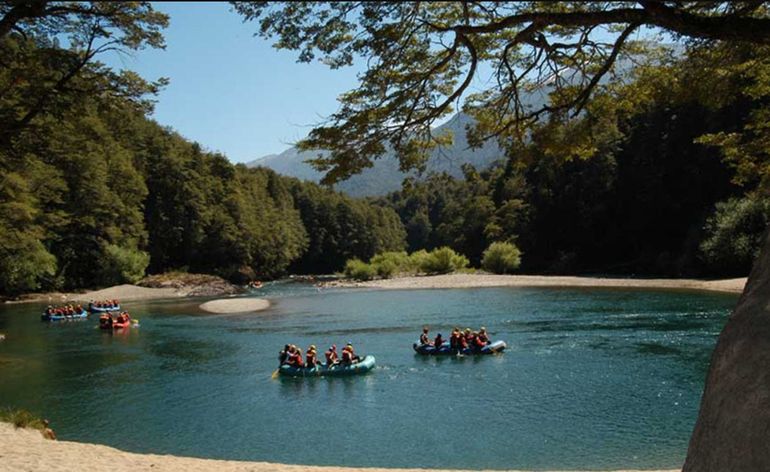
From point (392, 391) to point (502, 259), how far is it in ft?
183

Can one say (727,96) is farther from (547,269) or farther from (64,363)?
(547,269)

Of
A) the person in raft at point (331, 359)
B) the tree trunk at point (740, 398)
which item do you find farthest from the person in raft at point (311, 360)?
the tree trunk at point (740, 398)

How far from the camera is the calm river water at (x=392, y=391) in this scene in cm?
1417

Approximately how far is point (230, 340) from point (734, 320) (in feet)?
91.0

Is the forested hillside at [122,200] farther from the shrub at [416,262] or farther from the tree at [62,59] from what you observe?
the shrub at [416,262]

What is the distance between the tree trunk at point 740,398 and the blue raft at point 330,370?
17.5 metres

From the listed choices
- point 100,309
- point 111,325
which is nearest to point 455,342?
point 111,325

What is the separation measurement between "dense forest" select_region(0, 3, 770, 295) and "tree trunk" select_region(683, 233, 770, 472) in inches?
203

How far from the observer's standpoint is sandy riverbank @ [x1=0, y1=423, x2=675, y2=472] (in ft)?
34.3

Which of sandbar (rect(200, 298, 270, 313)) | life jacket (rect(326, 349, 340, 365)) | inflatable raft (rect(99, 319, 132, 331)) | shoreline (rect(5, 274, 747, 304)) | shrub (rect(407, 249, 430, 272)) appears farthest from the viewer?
shrub (rect(407, 249, 430, 272))

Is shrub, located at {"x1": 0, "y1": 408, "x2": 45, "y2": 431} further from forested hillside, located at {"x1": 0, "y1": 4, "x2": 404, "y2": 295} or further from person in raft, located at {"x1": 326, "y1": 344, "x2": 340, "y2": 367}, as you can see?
person in raft, located at {"x1": 326, "y1": 344, "x2": 340, "y2": 367}

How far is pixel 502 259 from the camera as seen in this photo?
242 feet

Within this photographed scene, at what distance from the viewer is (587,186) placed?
7550cm

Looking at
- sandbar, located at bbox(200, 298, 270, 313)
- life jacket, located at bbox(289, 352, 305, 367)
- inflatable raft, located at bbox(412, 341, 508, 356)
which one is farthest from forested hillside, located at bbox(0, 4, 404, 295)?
inflatable raft, located at bbox(412, 341, 508, 356)
